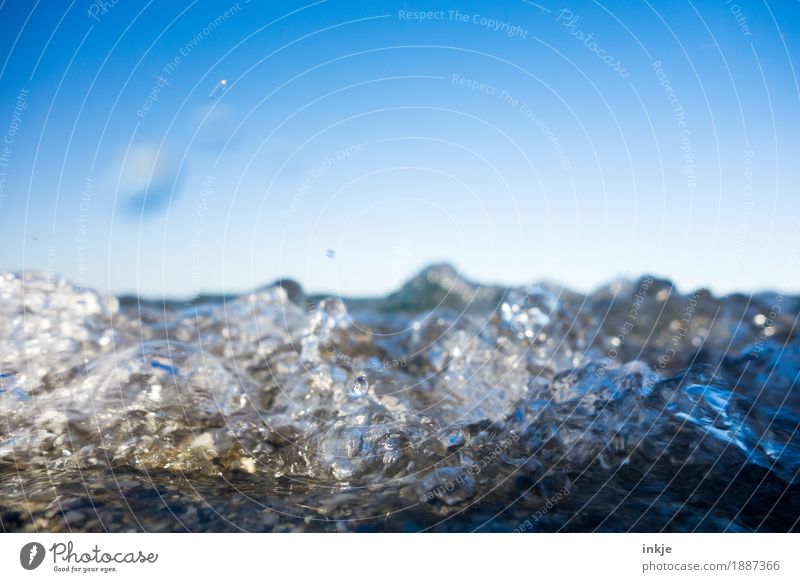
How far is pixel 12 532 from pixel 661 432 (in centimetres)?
396

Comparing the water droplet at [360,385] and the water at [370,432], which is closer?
the water at [370,432]

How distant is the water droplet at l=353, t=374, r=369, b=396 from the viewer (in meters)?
4.85

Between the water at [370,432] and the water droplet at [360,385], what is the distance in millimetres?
29

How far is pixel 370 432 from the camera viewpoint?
156 inches

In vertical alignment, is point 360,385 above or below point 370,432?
above

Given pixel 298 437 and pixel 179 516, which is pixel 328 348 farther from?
pixel 179 516

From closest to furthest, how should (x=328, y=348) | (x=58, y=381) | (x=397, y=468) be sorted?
(x=397, y=468) < (x=58, y=381) < (x=328, y=348)

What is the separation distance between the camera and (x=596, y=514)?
9.62 ft

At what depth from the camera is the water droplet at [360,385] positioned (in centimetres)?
485

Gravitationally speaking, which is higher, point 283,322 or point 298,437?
point 283,322

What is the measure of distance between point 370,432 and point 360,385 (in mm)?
1116

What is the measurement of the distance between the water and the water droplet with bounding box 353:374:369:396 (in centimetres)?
3

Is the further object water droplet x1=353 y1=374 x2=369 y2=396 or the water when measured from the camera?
water droplet x1=353 y1=374 x2=369 y2=396
